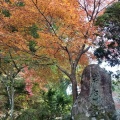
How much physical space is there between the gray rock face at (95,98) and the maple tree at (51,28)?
1.03 metres

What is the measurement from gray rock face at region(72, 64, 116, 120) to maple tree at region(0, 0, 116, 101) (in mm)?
1031

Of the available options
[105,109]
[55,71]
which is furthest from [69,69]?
[105,109]

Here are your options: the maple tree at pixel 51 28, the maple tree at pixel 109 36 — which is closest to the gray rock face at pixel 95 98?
the maple tree at pixel 109 36

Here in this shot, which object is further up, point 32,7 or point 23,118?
point 32,7

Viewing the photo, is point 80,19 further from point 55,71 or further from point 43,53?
point 55,71

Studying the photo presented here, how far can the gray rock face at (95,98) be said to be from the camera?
698 centimetres

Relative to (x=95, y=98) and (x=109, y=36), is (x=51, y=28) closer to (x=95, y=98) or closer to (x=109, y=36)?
(x=109, y=36)

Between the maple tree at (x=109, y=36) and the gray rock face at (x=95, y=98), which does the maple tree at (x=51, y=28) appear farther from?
the gray rock face at (x=95, y=98)

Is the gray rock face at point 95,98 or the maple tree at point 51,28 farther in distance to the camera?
the maple tree at point 51,28

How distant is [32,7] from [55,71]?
10.5 ft

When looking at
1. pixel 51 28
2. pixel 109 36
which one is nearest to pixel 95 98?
pixel 109 36

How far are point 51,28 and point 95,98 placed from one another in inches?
110

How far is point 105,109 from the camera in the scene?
277 inches

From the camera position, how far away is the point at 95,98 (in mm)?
7094
